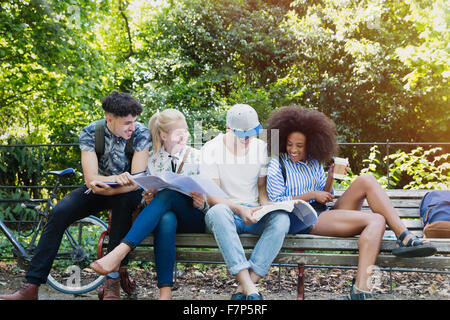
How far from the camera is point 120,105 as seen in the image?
128 inches

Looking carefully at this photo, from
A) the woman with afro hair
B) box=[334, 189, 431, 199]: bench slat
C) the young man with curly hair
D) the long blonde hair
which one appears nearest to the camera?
the woman with afro hair

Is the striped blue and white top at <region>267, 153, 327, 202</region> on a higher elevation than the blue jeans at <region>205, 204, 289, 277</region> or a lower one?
higher

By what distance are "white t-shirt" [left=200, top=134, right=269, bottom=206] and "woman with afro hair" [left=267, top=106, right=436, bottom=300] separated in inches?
5.4

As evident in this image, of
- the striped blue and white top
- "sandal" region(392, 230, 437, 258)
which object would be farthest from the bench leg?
"sandal" region(392, 230, 437, 258)

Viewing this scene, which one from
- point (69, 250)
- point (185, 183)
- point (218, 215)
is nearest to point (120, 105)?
point (185, 183)

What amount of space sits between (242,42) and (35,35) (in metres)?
6.00

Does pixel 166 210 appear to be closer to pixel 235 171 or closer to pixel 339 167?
pixel 235 171

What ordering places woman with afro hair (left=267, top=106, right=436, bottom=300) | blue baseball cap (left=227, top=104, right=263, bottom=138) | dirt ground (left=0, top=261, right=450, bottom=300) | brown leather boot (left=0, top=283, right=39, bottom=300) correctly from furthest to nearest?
dirt ground (left=0, top=261, right=450, bottom=300), blue baseball cap (left=227, top=104, right=263, bottom=138), brown leather boot (left=0, top=283, right=39, bottom=300), woman with afro hair (left=267, top=106, right=436, bottom=300)

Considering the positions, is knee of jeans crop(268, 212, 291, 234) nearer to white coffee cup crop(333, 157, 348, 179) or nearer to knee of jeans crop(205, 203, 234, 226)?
knee of jeans crop(205, 203, 234, 226)

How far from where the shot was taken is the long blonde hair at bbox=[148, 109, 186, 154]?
3297 mm

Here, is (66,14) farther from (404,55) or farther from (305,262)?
(305,262)

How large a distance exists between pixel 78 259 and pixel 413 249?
301cm

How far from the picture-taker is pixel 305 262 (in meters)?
3.01
